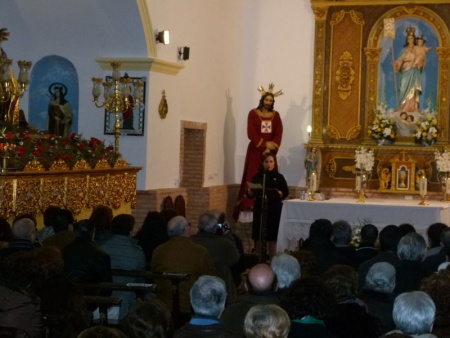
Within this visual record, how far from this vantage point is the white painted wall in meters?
14.5

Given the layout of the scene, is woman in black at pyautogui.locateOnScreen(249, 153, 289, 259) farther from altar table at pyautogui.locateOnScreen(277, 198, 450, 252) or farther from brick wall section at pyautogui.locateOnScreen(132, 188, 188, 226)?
brick wall section at pyautogui.locateOnScreen(132, 188, 188, 226)

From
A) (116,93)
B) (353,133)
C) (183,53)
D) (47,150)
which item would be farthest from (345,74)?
(47,150)

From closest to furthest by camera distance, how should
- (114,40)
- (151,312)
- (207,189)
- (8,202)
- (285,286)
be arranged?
(151,312) < (285,286) < (8,202) < (114,40) < (207,189)

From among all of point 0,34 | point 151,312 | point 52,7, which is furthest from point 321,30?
point 151,312

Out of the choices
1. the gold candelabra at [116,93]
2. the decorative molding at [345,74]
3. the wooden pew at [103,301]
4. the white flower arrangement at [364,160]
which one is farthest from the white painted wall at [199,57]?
the wooden pew at [103,301]

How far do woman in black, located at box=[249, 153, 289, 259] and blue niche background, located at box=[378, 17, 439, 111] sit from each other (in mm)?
3866

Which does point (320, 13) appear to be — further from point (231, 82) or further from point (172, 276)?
point (172, 276)

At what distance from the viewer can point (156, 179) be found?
14.9 metres

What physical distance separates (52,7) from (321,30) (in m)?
5.27

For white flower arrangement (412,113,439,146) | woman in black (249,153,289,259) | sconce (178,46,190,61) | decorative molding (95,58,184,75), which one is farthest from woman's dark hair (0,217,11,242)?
white flower arrangement (412,113,439,146)

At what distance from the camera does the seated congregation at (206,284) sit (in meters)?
4.98

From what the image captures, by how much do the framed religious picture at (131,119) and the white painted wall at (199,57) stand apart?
0.32ft

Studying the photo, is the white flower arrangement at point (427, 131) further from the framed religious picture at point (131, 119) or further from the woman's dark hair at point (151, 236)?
the woman's dark hair at point (151, 236)

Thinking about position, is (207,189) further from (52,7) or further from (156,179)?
(52,7)
